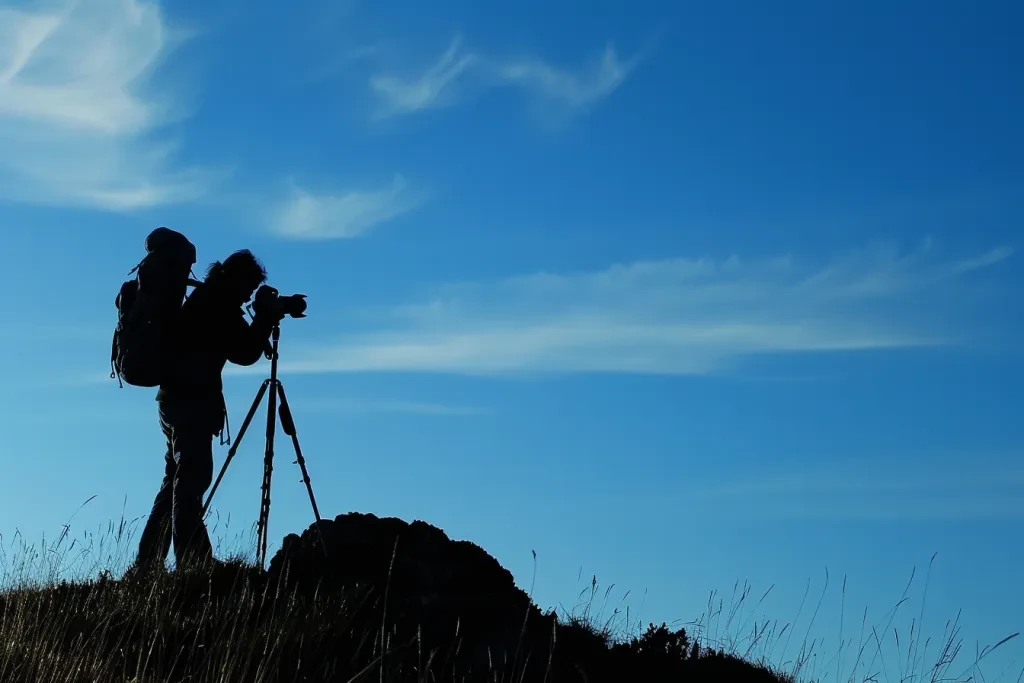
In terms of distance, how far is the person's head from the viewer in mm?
9281

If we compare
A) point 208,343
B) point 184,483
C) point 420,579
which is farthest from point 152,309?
point 420,579

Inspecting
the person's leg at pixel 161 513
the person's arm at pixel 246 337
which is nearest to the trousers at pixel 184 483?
the person's leg at pixel 161 513

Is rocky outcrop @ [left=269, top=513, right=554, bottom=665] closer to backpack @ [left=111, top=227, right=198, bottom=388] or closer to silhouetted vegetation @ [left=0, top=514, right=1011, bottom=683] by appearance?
silhouetted vegetation @ [left=0, top=514, right=1011, bottom=683]

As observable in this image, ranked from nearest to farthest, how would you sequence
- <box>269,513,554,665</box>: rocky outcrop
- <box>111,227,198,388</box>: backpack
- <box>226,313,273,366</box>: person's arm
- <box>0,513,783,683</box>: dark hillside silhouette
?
1. <box>0,513,783,683</box>: dark hillside silhouette
2. <box>269,513,554,665</box>: rocky outcrop
3. <box>111,227,198,388</box>: backpack
4. <box>226,313,273,366</box>: person's arm

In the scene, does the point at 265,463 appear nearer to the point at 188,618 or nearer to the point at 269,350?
the point at 269,350

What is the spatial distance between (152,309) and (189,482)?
1.40 meters

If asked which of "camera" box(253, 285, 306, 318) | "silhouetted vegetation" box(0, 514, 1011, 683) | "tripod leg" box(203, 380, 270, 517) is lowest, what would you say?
"silhouetted vegetation" box(0, 514, 1011, 683)

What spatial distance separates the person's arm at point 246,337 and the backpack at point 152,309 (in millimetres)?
474

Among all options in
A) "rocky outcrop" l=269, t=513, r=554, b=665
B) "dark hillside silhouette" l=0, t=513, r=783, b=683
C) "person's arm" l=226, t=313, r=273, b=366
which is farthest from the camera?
"person's arm" l=226, t=313, r=273, b=366

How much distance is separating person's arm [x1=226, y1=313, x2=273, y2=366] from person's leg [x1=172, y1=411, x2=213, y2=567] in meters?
0.62

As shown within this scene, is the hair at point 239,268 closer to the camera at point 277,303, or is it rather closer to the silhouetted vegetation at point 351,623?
the camera at point 277,303

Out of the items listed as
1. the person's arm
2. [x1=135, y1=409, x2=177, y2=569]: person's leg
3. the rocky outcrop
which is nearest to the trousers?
[x1=135, y1=409, x2=177, y2=569]: person's leg

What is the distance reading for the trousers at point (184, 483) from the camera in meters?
8.92

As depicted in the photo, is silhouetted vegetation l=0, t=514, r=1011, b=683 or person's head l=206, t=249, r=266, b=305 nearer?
silhouetted vegetation l=0, t=514, r=1011, b=683
